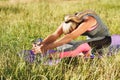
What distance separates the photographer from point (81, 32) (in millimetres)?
3652

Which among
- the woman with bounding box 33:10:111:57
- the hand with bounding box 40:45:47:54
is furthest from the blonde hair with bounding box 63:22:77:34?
the hand with bounding box 40:45:47:54

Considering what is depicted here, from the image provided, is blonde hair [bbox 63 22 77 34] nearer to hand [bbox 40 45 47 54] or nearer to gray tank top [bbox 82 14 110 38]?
gray tank top [bbox 82 14 110 38]

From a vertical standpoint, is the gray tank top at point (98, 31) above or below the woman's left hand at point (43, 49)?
above

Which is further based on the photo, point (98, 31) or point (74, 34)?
point (98, 31)

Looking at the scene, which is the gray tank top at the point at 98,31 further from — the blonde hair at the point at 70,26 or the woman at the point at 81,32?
the blonde hair at the point at 70,26

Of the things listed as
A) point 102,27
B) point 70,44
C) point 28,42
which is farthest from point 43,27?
point 102,27

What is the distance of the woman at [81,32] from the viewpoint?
3.63 metres

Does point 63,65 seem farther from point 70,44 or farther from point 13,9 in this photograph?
point 13,9

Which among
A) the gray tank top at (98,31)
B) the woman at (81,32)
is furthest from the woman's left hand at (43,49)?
the gray tank top at (98,31)

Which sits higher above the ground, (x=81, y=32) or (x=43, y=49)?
(x=81, y=32)

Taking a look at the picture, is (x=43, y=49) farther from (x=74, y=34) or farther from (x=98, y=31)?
(x=98, y=31)

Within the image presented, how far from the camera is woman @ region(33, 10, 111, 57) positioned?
3633 millimetres

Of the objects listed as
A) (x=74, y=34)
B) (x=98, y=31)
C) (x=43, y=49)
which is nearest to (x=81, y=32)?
(x=74, y=34)

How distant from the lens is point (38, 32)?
5.62 meters
